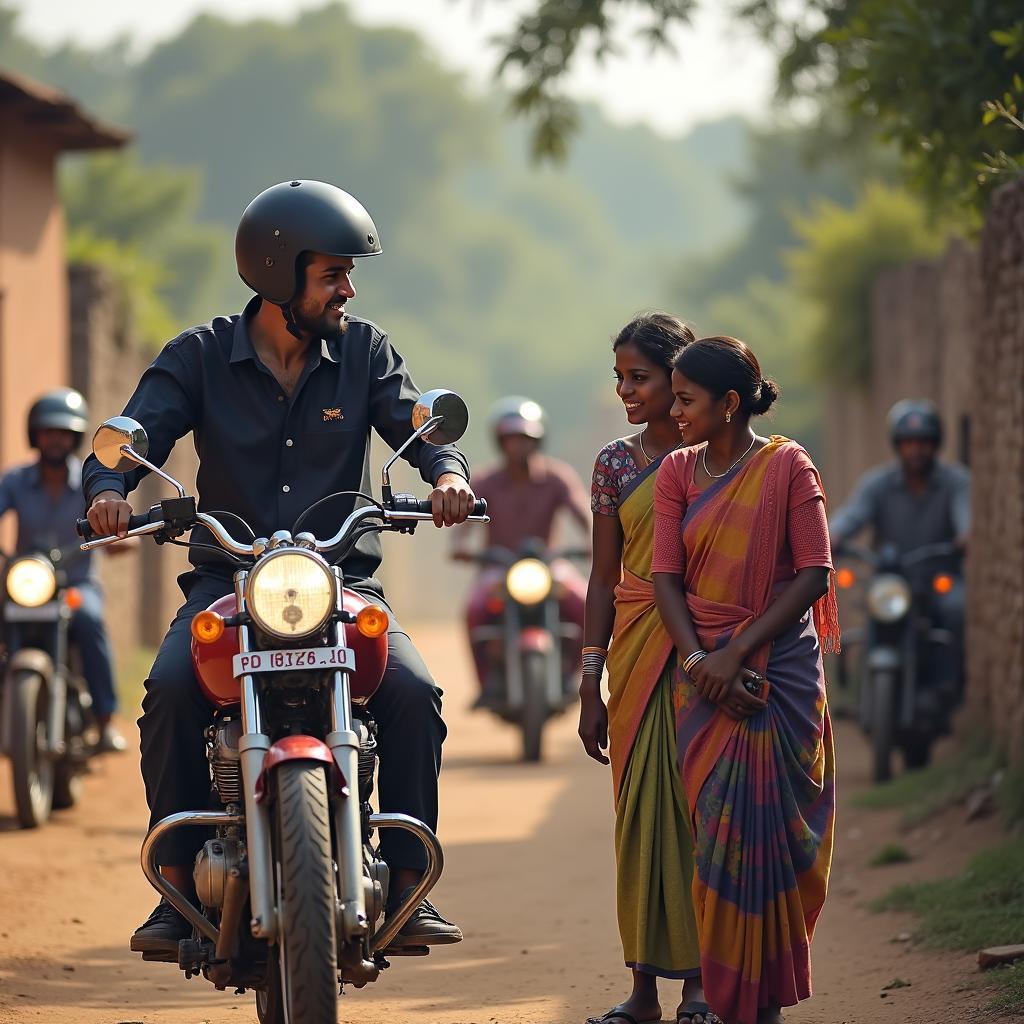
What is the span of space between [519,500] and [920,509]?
132 inches

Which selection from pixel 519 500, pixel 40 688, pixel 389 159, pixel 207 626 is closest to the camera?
pixel 207 626

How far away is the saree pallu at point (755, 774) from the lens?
5160mm

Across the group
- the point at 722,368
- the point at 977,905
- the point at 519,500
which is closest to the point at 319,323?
the point at 722,368

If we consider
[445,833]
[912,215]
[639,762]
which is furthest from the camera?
[912,215]

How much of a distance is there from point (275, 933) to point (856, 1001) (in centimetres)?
238

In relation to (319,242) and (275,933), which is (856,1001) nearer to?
(275,933)

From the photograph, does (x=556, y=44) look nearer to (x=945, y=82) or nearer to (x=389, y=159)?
(x=945, y=82)

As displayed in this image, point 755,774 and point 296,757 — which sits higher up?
point 296,757

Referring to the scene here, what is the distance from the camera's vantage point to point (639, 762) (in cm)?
552

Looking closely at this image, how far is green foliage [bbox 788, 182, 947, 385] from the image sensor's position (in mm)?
19531

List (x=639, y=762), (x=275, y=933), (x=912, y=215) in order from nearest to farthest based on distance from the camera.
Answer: (x=275, y=933) → (x=639, y=762) → (x=912, y=215)

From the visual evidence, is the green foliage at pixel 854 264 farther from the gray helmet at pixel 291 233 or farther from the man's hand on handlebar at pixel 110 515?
the man's hand on handlebar at pixel 110 515

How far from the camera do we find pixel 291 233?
516 centimetres

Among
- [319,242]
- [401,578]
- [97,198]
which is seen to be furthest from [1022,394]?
[97,198]
